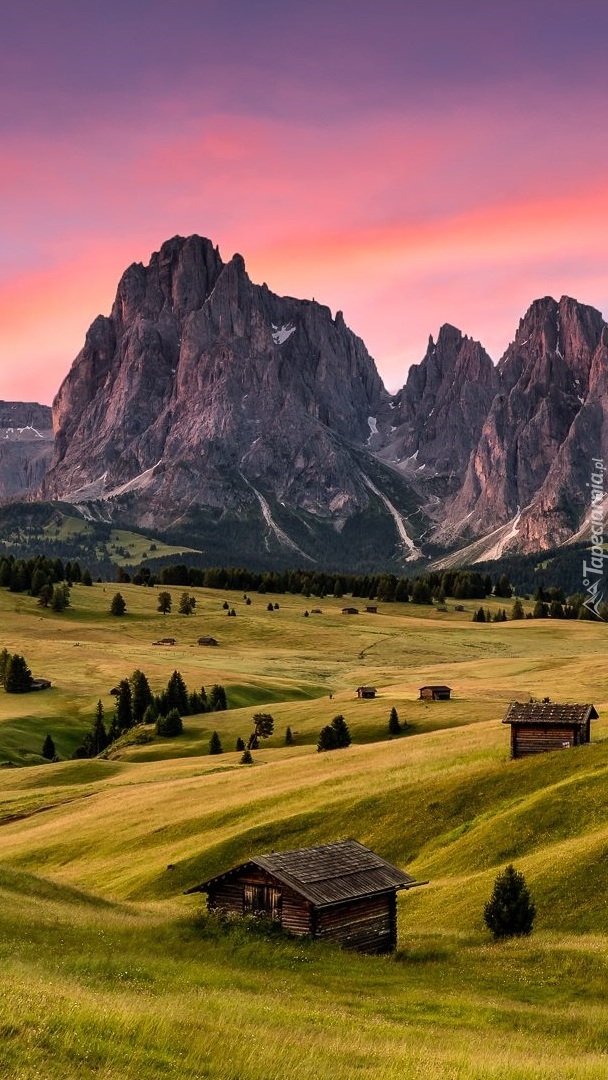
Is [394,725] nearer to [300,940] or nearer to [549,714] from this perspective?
[549,714]

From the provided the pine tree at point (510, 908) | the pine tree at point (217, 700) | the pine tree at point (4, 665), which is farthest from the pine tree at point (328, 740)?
the pine tree at point (4, 665)

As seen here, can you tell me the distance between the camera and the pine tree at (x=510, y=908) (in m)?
39.3

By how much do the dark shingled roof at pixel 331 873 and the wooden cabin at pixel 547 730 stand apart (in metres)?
20.2

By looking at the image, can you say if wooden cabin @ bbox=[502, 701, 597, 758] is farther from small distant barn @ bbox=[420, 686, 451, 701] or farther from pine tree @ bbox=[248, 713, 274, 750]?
pine tree @ bbox=[248, 713, 274, 750]

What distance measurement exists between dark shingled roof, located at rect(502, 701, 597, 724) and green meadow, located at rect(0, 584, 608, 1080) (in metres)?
2.25

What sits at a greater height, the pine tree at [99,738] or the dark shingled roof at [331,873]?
the dark shingled roof at [331,873]

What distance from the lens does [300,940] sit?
1521 inches

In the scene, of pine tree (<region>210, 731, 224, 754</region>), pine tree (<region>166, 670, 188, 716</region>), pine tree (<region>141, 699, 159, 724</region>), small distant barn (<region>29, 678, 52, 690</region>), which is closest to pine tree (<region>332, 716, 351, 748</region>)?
pine tree (<region>210, 731, 224, 754</region>)

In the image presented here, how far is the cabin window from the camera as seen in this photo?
1560 inches

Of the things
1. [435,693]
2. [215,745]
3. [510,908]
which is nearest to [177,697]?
[215,745]

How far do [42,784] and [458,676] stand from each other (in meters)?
63.6

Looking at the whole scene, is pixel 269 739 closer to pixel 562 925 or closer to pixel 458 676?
pixel 458 676

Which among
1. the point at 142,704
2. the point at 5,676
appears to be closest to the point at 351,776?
the point at 142,704

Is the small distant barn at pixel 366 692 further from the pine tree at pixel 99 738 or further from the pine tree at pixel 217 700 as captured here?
the pine tree at pixel 99 738
